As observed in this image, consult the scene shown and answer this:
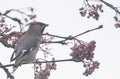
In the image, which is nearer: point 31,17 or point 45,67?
point 45,67

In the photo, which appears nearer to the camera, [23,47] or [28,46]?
[23,47]

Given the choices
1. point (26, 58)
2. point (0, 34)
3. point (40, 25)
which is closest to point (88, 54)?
point (0, 34)

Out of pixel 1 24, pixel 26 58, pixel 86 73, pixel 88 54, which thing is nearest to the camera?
pixel 88 54

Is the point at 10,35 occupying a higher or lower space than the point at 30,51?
higher

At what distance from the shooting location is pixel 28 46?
13.0 feet

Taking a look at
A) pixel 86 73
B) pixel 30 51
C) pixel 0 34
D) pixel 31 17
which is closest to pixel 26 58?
pixel 30 51

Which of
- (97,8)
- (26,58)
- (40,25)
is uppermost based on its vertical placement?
(97,8)

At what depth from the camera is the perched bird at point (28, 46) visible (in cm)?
344

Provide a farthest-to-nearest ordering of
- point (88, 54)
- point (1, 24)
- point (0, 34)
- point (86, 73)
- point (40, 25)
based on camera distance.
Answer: point (40, 25), point (1, 24), point (0, 34), point (86, 73), point (88, 54)

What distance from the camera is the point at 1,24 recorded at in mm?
3359

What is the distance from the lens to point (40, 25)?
4.15m

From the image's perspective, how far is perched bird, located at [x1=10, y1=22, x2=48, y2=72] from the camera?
3439mm

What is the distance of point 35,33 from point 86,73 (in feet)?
5.44

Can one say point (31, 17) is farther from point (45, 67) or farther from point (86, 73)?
point (86, 73)
